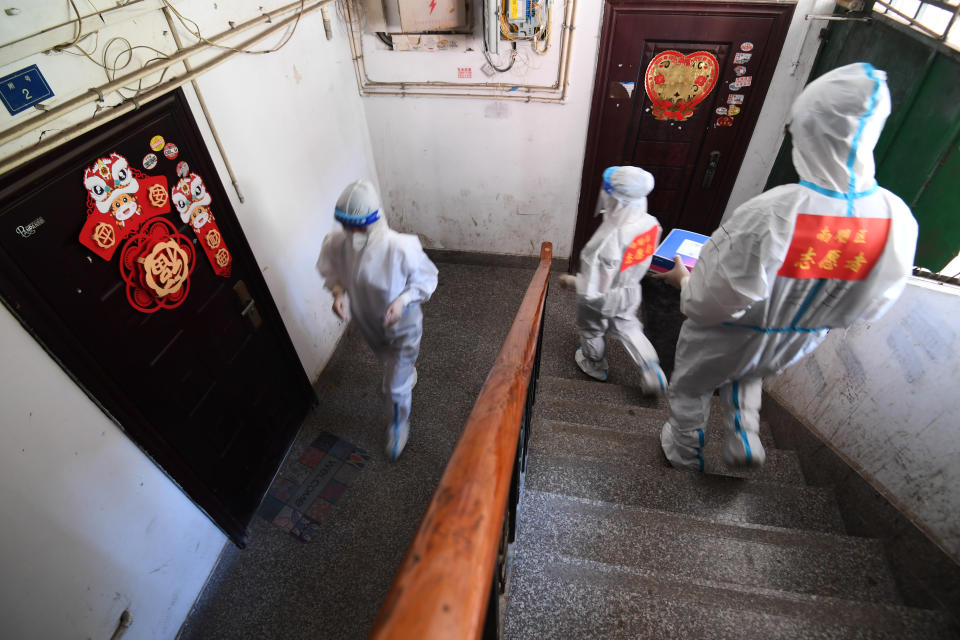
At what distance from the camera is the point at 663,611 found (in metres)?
1.16

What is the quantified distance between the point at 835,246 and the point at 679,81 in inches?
85.3

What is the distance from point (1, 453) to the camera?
1.25 metres

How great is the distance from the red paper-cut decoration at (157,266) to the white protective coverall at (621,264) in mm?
1867

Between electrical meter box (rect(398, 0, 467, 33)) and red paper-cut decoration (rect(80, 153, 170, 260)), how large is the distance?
1969 mm

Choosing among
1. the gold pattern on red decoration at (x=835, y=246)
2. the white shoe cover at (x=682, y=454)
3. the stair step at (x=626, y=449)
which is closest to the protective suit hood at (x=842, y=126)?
the gold pattern on red decoration at (x=835, y=246)

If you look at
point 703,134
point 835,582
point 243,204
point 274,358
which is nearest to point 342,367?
point 274,358

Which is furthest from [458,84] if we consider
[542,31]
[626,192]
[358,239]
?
[358,239]

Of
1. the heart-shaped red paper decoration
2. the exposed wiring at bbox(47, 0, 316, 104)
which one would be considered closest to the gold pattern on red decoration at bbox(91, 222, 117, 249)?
the exposed wiring at bbox(47, 0, 316, 104)

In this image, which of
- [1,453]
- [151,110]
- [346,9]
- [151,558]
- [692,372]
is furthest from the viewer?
[346,9]

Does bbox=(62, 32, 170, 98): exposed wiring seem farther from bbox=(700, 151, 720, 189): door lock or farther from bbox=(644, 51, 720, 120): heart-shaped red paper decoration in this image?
bbox=(700, 151, 720, 189): door lock

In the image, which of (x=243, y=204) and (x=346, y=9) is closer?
(x=243, y=204)

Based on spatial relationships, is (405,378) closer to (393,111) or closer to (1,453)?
(1,453)

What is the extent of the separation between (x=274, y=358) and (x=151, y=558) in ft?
3.40

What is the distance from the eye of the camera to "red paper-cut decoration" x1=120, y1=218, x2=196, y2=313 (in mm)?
1634
